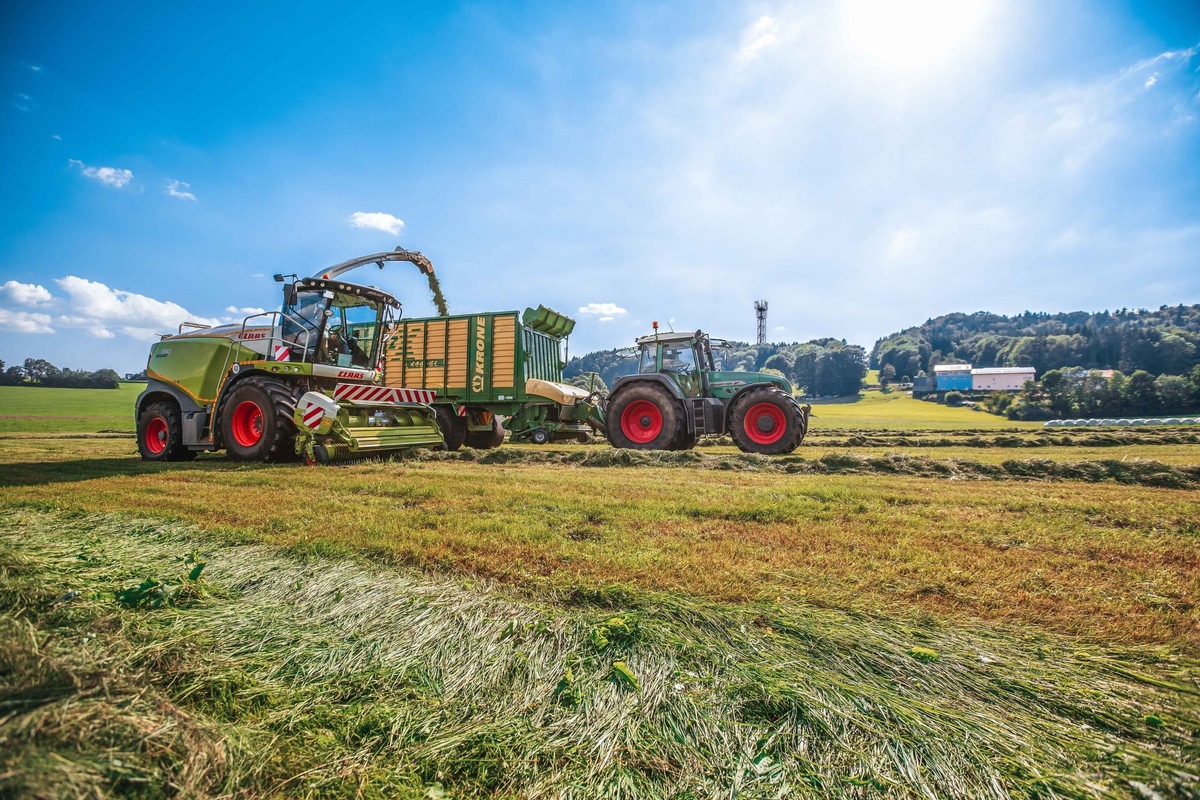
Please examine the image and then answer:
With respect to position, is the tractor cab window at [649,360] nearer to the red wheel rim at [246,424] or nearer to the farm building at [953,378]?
the red wheel rim at [246,424]

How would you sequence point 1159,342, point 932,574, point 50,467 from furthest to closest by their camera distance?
point 1159,342, point 50,467, point 932,574

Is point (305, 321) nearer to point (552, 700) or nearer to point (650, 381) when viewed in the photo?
point (650, 381)

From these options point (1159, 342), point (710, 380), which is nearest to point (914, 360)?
point (1159, 342)

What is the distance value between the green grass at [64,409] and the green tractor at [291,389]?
14552mm

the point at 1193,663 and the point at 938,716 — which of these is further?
the point at 1193,663

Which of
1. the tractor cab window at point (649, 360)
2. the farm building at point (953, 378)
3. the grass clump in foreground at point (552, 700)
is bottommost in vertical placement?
the grass clump in foreground at point (552, 700)

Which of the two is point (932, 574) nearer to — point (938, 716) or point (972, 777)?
point (938, 716)

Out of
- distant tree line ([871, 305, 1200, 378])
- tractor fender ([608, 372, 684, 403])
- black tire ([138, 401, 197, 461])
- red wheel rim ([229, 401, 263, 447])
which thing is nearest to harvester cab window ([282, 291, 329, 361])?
red wheel rim ([229, 401, 263, 447])

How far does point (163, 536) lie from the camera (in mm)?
3168

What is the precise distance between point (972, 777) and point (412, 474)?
575cm

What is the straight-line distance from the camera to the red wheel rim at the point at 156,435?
9.06 m

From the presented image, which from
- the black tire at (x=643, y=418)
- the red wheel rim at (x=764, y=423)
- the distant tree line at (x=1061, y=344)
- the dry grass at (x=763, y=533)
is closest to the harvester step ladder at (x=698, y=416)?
the black tire at (x=643, y=418)

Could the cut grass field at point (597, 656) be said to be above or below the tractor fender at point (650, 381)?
below

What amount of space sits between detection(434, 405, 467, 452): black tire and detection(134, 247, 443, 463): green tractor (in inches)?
79.9
